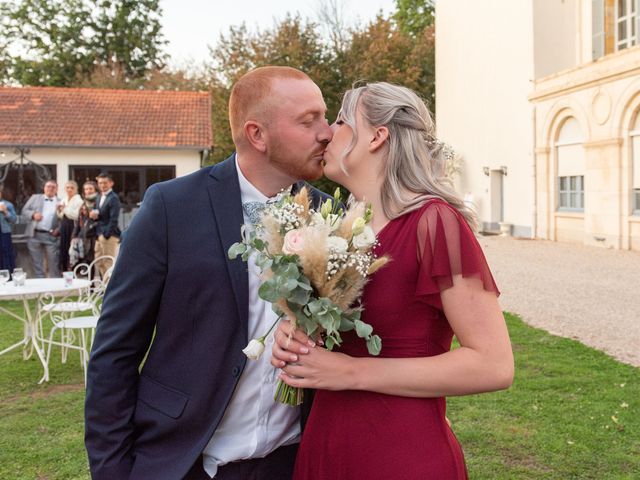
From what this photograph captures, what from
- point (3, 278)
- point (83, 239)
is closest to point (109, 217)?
point (83, 239)

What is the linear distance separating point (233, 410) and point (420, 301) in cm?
78

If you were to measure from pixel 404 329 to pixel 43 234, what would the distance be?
13.8 m

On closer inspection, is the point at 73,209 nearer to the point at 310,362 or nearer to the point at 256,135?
the point at 256,135

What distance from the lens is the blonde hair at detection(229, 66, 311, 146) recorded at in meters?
2.42

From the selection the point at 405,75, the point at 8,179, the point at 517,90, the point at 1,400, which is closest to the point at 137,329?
the point at 1,400

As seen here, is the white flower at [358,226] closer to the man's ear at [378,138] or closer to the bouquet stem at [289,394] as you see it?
the man's ear at [378,138]

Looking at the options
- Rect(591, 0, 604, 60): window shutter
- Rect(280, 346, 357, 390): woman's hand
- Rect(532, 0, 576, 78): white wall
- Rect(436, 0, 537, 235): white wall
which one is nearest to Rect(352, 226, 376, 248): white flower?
Rect(280, 346, 357, 390): woman's hand

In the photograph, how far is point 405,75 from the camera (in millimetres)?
35906

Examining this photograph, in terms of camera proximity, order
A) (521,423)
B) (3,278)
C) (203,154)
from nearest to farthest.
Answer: (521,423) < (3,278) < (203,154)

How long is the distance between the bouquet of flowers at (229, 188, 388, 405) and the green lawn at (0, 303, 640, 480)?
3400mm

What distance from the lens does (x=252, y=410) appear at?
2.33m

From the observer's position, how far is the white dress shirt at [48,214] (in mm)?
14273

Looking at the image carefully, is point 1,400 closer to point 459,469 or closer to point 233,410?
point 233,410

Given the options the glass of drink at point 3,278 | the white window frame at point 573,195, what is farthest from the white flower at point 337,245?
the white window frame at point 573,195
